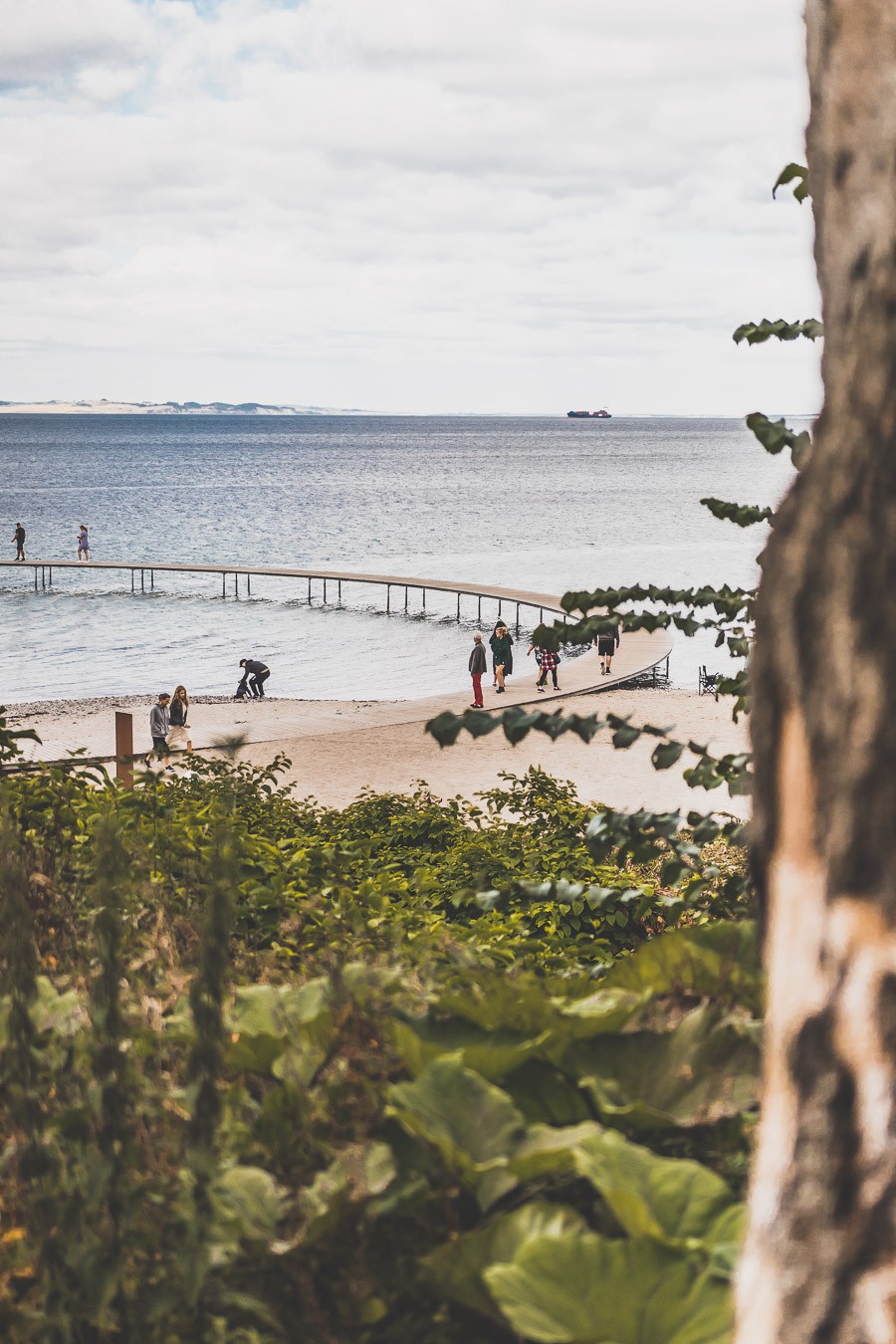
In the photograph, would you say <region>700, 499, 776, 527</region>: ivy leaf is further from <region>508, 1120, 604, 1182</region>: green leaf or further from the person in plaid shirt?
the person in plaid shirt

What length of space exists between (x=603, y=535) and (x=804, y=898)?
74.1m

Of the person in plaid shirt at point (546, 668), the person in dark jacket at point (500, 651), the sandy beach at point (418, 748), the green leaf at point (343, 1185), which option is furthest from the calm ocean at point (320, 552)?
the green leaf at point (343, 1185)

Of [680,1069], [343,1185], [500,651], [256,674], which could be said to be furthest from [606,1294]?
[256,674]

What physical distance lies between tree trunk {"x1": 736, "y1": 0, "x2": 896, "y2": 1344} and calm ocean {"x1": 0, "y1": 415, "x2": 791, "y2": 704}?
20.3 meters

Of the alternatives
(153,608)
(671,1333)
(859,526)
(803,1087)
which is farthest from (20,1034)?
(153,608)

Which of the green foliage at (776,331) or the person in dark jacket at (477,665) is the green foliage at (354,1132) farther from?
the person in dark jacket at (477,665)

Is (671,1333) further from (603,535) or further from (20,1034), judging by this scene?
(603,535)

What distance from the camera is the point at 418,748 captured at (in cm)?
A: 1733

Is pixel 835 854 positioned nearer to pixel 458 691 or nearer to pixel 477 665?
pixel 477 665

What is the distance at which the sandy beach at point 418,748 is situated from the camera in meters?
14.4

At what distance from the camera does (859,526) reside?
1264 millimetres

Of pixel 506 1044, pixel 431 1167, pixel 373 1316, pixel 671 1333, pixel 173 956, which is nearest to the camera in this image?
pixel 671 1333

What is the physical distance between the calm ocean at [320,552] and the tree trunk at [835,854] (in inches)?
798

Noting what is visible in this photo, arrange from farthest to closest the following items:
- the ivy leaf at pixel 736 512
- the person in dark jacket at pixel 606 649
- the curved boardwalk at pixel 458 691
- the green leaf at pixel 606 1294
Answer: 1. the person in dark jacket at pixel 606 649
2. the curved boardwalk at pixel 458 691
3. the ivy leaf at pixel 736 512
4. the green leaf at pixel 606 1294
